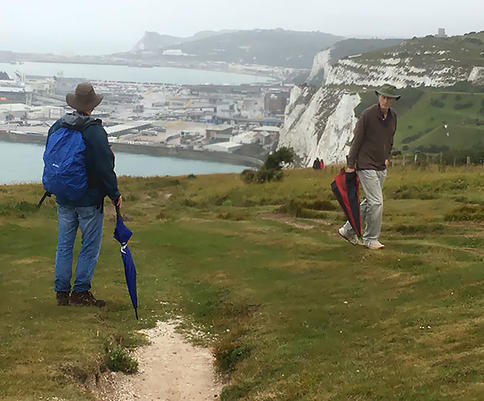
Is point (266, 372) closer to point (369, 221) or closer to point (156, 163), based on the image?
point (369, 221)

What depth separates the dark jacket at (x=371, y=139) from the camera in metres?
10.5

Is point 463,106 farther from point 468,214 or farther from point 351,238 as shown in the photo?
point 351,238

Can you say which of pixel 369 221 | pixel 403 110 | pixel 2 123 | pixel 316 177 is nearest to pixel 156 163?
pixel 403 110

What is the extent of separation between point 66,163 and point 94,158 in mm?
369

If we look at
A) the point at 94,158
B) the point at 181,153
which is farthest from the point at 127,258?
the point at 181,153

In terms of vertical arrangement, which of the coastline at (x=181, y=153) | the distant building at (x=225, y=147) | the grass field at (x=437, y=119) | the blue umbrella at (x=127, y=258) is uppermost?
the blue umbrella at (x=127, y=258)

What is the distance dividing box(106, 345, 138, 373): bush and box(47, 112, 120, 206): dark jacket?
2136 mm

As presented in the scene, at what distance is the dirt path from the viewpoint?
6414 millimetres

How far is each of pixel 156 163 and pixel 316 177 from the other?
104574 millimetres

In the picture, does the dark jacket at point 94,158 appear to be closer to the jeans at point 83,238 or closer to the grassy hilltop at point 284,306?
the jeans at point 83,238

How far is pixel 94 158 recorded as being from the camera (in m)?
7.77

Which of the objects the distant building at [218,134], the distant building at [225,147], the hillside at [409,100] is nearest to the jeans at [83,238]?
the hillside at [409,100]

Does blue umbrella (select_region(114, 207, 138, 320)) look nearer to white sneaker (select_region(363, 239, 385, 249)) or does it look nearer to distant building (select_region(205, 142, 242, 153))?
white sneaker (select_region(363, 239, 385, 249))

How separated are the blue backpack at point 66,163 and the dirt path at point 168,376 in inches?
90.0
